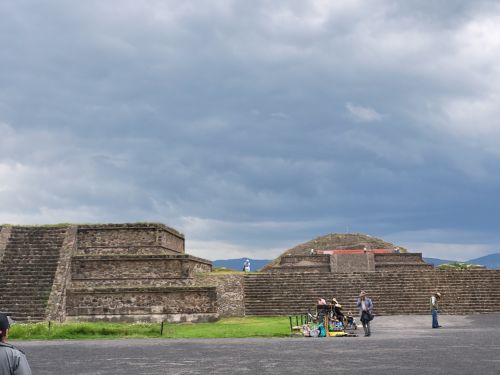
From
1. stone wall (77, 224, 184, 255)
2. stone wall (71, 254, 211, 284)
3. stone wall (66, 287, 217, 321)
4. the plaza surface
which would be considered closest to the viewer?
the plaza surface

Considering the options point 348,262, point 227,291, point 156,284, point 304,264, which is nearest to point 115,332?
point 156,284

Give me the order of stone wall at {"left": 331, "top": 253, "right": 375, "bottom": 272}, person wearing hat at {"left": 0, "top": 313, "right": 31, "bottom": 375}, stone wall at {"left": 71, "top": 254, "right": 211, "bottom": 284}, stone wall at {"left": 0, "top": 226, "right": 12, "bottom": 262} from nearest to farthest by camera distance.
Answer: person wearing hat at {"left": 0, "top": 313, "right": 31, "bottom": 375} < stone wall at {"left": 71, "top": 254, "right": 211, "bottom": 284} < stone wall at {"left": 0, "top": 226, "right": 12, "bottom": 262} < stone wall at {"left": 331, "top": 253, "right": 375, "bottom": 272}

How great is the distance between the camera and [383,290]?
30531 mm

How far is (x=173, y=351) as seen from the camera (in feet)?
46.5

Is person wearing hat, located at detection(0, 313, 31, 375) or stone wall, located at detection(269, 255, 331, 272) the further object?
stone wall, located at detection(269, 255, 331, 272)

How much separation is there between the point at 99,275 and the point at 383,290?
1505 cm

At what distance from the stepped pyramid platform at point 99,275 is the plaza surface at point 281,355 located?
704cm

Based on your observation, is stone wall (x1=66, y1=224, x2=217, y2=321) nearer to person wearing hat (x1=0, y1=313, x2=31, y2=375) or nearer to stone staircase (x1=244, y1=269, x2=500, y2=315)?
stone staircase (x1=244, y1=269, x2=500, y2=315)

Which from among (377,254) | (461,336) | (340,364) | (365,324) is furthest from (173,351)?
(377,254)

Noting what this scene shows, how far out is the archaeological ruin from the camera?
80.8ft

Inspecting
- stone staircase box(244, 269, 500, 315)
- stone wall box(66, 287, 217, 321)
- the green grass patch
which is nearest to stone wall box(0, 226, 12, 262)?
stone wall box(66, 287, 217, 321)

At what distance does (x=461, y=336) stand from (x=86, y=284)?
16.5 meters

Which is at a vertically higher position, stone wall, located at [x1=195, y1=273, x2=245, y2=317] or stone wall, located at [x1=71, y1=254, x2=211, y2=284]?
stone wall, located at [x1=71, y1=254, x2=211, y2=284]

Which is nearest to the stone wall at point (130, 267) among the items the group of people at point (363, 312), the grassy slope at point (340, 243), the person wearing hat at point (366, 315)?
the group of people at point (363, 312)
